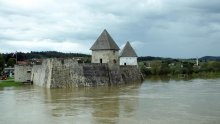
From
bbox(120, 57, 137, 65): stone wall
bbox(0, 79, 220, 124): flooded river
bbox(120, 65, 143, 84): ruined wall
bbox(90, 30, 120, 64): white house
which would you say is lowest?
bbox(0, 79, 220, 124): flooded river

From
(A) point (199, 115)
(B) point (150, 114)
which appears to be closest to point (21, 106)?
(B) point (150, 114)

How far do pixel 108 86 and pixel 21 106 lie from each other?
11940mm

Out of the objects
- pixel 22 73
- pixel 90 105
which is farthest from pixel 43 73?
pixel 90 105

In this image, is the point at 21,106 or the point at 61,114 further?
the point at 21,106

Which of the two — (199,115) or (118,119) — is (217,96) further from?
(118,119)

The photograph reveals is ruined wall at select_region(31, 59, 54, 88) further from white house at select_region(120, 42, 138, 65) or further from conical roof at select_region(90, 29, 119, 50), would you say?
white house at select_region(120, 42, 138, 65)

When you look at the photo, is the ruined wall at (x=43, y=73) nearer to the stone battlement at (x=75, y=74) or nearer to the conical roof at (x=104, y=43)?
the stone battlement at (x=75, y=74)

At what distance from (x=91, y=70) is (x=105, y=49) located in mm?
3193

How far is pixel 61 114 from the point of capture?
1678 centimetres

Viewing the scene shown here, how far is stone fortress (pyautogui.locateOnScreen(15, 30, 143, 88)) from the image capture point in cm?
2938

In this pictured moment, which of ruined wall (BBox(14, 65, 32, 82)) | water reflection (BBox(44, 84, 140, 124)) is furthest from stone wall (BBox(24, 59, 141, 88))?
water reflection (BBox(44, 84, 140, 124))

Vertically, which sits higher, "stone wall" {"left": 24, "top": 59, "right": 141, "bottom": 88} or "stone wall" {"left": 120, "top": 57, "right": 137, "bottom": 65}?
"stone wall" {"left": 120, "top": 57, "right": 137, "bottom": 65}

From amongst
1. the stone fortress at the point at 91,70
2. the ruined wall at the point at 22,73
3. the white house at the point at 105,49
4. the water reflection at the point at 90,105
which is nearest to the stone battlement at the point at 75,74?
the stone fortress at the point at 91,70

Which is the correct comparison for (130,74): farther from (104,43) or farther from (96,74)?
(96,74)
